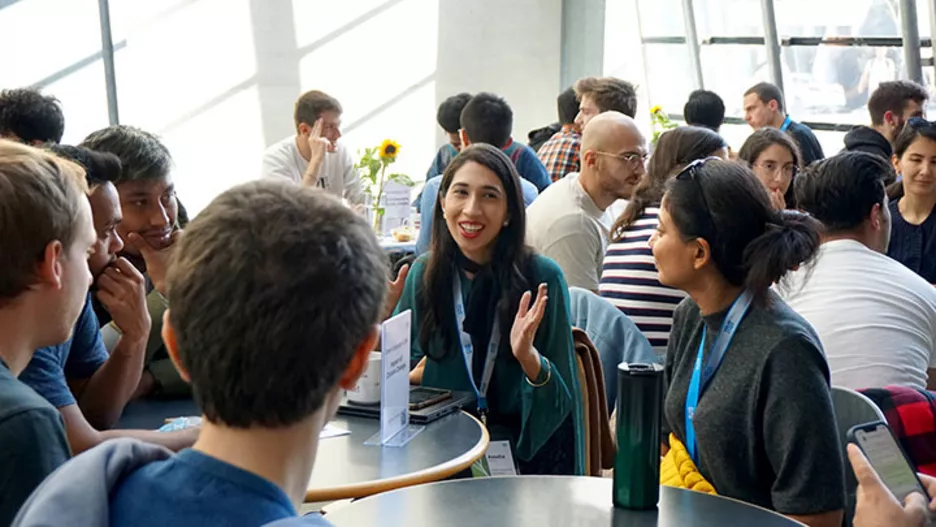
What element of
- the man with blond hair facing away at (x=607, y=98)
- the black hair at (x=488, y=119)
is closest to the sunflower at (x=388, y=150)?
the black hair at (x=488, y=119)

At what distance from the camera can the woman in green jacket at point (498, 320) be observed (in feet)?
8.98

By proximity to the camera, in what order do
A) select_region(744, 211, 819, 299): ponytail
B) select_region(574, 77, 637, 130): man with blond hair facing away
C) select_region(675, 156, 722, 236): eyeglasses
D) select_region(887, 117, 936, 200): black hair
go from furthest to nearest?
select_region(574, 77, 637, 130): man with blond hair facing away < select_region(887, 117, 936, 200): black hair < select_region(675, 156, 722, 236): eyeglasses < select_region(744, 211, 819, 299): ponytail

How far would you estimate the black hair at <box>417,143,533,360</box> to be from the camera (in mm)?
2871

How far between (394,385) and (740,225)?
0.83 metres

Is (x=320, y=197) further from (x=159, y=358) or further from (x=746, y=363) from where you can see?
(x=159, y=358)

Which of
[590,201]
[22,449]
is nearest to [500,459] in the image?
[590,201]

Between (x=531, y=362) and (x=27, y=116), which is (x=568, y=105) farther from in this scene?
(x=531, y=362)

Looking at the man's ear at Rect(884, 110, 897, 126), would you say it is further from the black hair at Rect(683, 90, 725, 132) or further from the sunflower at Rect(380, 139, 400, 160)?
the sunflower at Rect(380, 139, 400, 160)

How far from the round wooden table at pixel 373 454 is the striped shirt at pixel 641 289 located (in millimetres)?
1142

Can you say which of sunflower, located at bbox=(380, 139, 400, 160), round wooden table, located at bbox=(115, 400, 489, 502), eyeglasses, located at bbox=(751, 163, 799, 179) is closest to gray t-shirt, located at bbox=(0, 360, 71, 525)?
round wooden table, located at bbox=(115, 400, 489, 502)

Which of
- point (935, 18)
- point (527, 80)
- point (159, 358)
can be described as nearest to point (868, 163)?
point (159, 358)

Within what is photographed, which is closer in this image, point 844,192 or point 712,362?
point 712,362

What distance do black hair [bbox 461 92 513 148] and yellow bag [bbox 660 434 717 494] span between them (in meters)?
3.46

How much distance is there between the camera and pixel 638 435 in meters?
1.64
